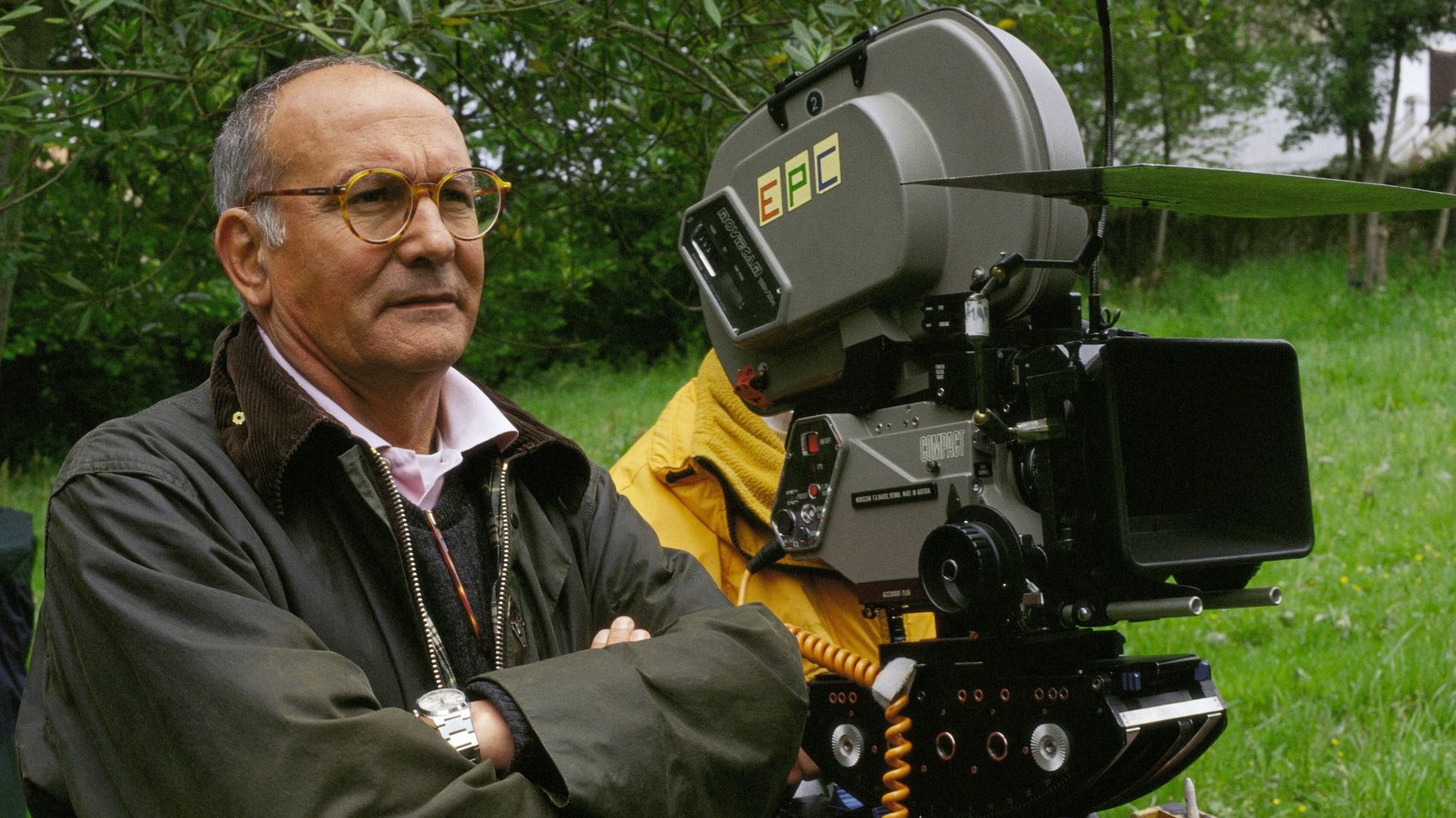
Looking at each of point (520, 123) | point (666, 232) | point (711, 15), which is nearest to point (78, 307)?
point (520, 123)

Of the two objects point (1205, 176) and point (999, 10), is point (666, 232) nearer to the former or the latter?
point (999, 10)

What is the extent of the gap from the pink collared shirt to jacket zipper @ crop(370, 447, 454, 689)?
7 cm

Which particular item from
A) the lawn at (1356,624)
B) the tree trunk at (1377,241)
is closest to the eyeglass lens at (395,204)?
the lawn at (1356,624)

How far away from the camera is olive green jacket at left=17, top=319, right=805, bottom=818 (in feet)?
4.99

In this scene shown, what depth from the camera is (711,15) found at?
2865mm

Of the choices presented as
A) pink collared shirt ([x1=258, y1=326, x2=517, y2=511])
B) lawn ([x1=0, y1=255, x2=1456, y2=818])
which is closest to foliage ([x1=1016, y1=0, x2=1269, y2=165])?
lawn ([x1=0, y1=255, x2=1456, y2=818])

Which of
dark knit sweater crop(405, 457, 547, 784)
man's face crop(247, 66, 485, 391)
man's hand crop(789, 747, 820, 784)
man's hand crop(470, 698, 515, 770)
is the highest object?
man's face crop(247, 66, 485, 391)

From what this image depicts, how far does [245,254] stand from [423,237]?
0.31 metres

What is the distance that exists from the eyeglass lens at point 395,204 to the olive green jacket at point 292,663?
0.84ft

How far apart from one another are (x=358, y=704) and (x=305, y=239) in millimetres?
740

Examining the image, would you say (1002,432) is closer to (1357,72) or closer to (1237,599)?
(1237,599)

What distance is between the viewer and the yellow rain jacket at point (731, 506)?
268cm

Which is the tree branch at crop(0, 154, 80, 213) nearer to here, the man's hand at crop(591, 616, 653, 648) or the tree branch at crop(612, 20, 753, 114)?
the tree branch at crop(612, 20, 753, 114)

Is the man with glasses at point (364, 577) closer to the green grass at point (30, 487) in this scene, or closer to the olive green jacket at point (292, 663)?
the olive green jacket at point (292, 663)
